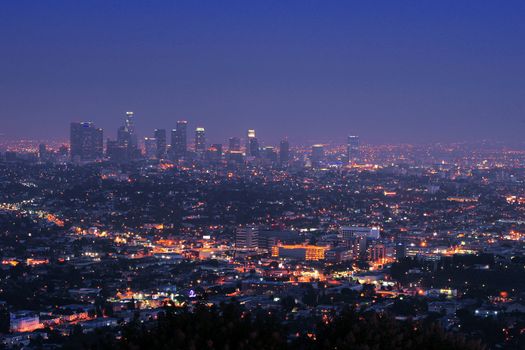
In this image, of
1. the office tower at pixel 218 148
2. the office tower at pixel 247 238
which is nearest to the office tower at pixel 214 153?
the office tower at pixel 218 148

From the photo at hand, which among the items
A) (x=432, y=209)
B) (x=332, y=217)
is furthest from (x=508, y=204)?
(x=332, y=217)

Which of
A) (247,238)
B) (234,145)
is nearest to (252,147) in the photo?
(234,145)

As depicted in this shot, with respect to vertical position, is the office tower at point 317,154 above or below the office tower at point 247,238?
above

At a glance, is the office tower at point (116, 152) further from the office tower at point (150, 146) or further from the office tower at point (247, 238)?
the office tower at point (247, 238)

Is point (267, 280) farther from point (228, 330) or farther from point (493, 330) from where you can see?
point (228, 330)

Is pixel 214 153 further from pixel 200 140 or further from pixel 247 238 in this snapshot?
pixel 247 238

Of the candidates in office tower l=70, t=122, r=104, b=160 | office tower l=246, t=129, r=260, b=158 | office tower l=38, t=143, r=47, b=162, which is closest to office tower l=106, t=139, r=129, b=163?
office tower l=70, t=122, r=104, b=160
